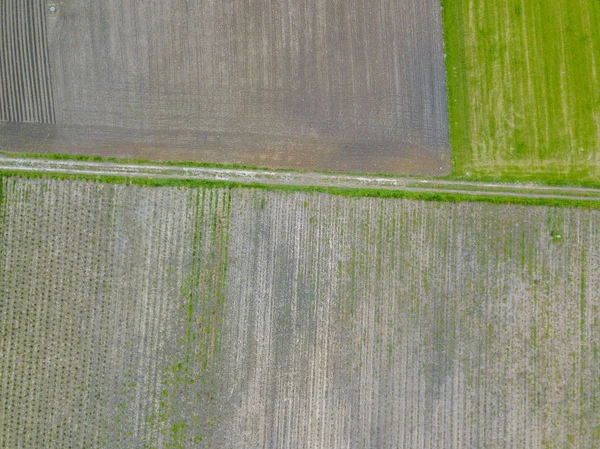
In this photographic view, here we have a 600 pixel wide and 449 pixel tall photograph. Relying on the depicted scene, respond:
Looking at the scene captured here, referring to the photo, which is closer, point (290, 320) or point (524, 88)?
point (290, 320)

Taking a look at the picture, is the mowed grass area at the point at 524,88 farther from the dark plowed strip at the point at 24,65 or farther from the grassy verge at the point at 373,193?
the dark plowed strip at the point at 24,65

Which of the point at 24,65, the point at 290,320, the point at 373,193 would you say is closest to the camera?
the point at 290,320

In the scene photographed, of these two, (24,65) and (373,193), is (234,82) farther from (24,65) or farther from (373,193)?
(24,65)

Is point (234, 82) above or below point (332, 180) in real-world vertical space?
above

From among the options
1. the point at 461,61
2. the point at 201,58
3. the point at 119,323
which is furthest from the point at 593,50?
the point at 119,323

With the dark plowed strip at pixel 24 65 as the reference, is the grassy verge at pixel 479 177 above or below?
below

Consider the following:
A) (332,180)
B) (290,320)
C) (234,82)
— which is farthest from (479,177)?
(234,82)

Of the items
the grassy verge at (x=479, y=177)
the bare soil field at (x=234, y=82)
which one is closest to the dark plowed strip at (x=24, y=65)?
the bare soil field at (x=234, y=82)
